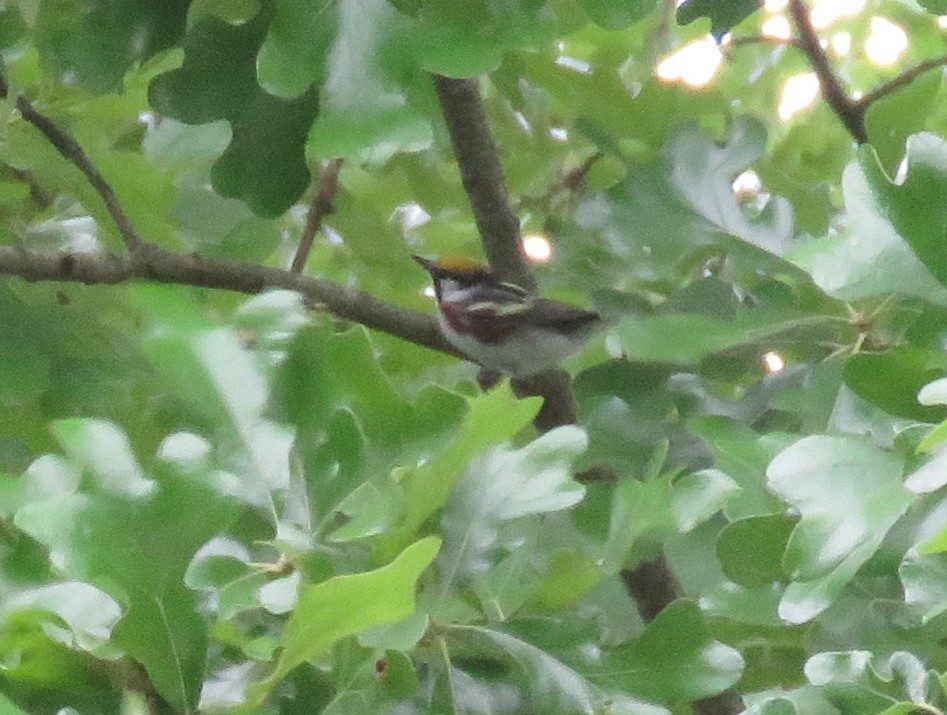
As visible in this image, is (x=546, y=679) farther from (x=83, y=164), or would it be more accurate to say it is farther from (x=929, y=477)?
A: (x=83, y=164)

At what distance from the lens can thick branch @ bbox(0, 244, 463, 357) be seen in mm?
874

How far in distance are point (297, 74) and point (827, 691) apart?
1.53 feet

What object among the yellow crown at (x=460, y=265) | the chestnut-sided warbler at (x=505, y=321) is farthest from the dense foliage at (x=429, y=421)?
the yellow crown at (x=460, y=265)

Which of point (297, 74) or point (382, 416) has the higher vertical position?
point (297, 74)

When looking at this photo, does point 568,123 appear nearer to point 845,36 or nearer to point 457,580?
point 845,36

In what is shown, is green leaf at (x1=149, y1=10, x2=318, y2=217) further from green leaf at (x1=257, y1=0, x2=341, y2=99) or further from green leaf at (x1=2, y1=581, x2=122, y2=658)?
green leaf at (x1=2, y1=581, x2=122, y2=658)

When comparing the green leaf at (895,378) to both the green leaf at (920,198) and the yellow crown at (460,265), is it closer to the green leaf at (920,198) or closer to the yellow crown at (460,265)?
the green leaf at (920,198)

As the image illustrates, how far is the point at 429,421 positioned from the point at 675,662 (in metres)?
0.18

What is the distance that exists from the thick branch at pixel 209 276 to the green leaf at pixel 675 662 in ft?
1.44

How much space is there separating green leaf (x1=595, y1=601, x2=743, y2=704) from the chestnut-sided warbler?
0.62m

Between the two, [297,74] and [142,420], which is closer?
[297,74]

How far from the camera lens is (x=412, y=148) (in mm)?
725

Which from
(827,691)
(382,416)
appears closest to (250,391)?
(382,416)

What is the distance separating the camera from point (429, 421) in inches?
24.7
